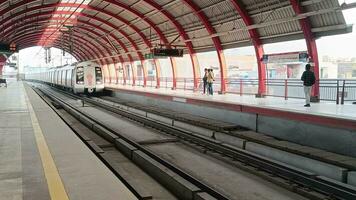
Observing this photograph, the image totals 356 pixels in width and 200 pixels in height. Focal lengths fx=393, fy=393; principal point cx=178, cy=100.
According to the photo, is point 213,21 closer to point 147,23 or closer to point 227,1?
point 227,1

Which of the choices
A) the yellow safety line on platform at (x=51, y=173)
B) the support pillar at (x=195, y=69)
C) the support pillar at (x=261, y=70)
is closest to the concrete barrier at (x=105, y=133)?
the yellow safety line on platform at (x=51, y=173)

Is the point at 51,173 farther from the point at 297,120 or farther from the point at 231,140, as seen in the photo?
the point at 297,120

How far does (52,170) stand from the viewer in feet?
21.4

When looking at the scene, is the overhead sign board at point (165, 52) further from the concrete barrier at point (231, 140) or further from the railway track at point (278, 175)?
the railway track at point (278, 175)

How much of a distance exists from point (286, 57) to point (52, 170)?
14.8m

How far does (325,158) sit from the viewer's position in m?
10.1

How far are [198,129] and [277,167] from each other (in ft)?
23.2

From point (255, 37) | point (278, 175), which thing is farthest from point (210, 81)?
point (278, 175)

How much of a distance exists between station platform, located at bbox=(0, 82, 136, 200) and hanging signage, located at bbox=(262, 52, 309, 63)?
11692 mm

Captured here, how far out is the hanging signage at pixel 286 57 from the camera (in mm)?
17906

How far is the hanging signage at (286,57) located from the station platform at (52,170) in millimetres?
11692

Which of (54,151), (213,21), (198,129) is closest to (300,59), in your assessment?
(198,129)

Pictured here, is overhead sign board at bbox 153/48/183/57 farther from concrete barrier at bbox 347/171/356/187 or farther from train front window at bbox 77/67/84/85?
concrete barrier at bbox 347/171/356/187

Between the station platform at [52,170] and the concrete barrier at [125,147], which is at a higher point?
the station platform at [52,170]
